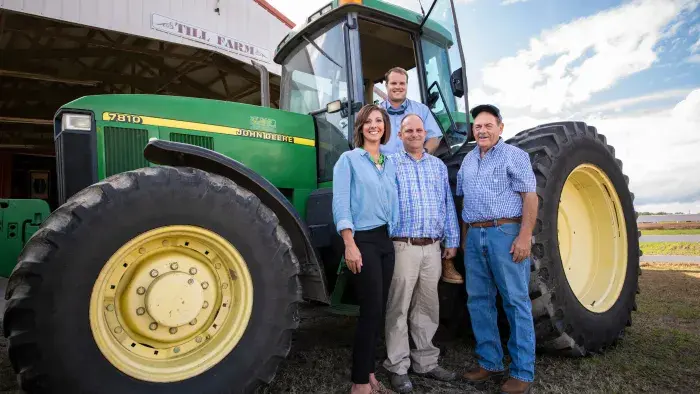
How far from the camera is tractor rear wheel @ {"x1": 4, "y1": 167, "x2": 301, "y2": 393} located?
1900 mm

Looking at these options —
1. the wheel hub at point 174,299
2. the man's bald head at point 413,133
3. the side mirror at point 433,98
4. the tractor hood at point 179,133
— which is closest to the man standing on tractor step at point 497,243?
the man's bald head at point 413,133

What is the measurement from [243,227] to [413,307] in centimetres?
127

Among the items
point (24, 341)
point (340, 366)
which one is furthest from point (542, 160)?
point (24, 341)

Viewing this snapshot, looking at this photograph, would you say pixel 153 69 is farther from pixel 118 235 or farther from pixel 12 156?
pixel 118 235

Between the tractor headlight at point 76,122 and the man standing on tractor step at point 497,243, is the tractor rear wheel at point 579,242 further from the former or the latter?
the tractor headlight at point 76,122

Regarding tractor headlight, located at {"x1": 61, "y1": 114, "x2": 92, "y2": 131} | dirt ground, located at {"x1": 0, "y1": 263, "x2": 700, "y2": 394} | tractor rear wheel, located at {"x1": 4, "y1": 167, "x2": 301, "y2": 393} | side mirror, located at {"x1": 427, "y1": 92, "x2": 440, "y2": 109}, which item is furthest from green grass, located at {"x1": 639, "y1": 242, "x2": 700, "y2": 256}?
tractor headlight, located at {"x1": 61, "y1": 114, "x2": 92, "y2": 131}

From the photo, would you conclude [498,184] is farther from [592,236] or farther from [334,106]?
[592,236]

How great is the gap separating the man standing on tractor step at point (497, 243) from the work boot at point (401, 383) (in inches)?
16.9

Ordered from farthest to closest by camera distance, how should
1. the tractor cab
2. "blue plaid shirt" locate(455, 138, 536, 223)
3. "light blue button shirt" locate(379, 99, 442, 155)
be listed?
the tractor cab, "light blue button shirt" locate(379, 99, 442, 155), "blue plaid shirt" locate(455, 138, 536, 223)

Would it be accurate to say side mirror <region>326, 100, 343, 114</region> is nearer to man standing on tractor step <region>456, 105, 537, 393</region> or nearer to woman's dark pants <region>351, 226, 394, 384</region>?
man standing on tractor step <region>456, 105, 537, 393</region>

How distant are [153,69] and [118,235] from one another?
10.2 meters

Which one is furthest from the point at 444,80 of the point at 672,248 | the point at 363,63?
the point at 672,248

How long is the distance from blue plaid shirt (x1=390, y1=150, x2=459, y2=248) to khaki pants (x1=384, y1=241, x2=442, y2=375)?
0.35ft

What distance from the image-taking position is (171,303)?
2205 mm
